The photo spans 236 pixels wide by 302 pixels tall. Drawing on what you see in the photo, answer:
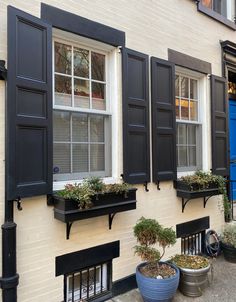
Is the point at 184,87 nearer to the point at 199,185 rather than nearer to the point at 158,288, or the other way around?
the point at 199,185

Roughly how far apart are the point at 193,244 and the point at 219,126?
6.68 feet

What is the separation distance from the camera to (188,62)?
4.42 metres

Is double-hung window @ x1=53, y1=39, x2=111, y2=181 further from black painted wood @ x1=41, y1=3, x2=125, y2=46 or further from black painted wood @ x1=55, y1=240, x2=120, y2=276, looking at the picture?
black painted wood @ x1=55, y1=240, x2=120, y2=276

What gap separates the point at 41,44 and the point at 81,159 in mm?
1302

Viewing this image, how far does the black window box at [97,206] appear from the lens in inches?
107

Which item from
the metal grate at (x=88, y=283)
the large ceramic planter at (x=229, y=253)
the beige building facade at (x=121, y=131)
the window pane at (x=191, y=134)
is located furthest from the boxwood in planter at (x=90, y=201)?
the large ceramic planter at (x=229, y=253)

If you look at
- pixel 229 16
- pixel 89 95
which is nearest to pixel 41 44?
pixel 89 95

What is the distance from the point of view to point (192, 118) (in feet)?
15.6

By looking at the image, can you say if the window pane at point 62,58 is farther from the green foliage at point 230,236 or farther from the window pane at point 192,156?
the green foliage at point 230,236

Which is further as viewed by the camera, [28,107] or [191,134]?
[191,134]

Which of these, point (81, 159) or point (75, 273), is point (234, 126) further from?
point (75, 273)

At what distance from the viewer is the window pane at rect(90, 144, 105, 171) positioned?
3.43 m

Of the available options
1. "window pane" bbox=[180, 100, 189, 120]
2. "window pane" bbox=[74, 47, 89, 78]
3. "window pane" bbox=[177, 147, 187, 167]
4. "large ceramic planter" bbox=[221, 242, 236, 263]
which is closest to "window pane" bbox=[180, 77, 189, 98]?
"window pane" bbox=[180, 100, 189, 120]

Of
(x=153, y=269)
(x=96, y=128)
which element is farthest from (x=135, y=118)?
(x=153, y=269)
